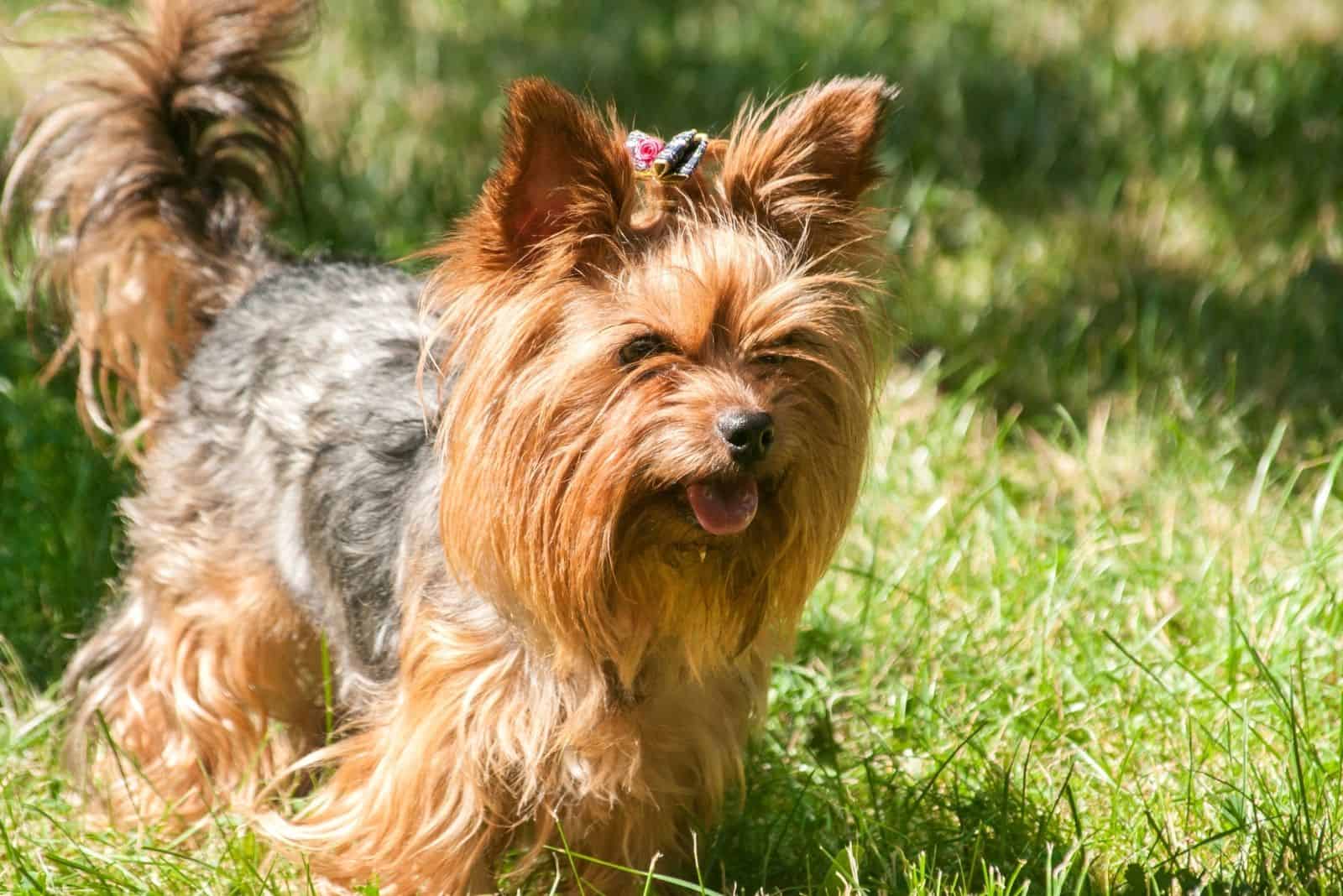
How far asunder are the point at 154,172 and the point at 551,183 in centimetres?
161

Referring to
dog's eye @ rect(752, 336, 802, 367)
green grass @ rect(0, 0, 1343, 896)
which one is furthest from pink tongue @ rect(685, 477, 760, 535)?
green grass @ rect(0, 0, 1343, 896)

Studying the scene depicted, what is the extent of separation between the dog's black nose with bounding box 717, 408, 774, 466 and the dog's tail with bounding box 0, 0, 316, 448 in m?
1.88

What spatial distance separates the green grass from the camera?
11.2 feet

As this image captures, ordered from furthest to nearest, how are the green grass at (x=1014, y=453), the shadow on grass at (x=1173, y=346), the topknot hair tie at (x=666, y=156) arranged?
1. the shadow on grass at (x=1173, y=346)
2. the green grass at (x=1014, y=453)
3. the topknot hair tie at (x=666, y=156)

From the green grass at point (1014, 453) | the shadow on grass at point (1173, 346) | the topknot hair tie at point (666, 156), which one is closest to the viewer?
the topknot hair tie at point (666, 156)

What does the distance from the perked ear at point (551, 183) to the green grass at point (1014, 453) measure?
77 cm

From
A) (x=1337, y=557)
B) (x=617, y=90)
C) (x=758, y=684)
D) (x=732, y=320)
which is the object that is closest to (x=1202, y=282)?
(x=1337, y=557)

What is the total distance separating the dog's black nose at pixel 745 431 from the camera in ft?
8.58

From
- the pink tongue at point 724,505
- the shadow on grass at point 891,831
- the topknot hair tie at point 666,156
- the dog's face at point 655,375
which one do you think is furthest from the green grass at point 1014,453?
the pink tongue at point 724,505

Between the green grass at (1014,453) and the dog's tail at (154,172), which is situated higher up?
the dog's tail at (154,172)

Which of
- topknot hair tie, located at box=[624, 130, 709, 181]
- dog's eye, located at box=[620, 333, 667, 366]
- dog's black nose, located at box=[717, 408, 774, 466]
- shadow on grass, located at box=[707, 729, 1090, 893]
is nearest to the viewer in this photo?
dog's black nose, located at box=[717, 408, 774, 466]

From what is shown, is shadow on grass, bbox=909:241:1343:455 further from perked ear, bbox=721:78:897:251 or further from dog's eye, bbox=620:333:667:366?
dog's eye, bbox=620:333:667:366

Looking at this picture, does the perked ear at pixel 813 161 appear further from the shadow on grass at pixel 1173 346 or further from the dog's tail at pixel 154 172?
the shadow on grass at pixel 1173 346

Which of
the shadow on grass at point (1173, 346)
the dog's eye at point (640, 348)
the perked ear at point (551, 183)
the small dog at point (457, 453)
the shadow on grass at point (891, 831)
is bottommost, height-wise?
the shadow on grass at point (891, 831)
